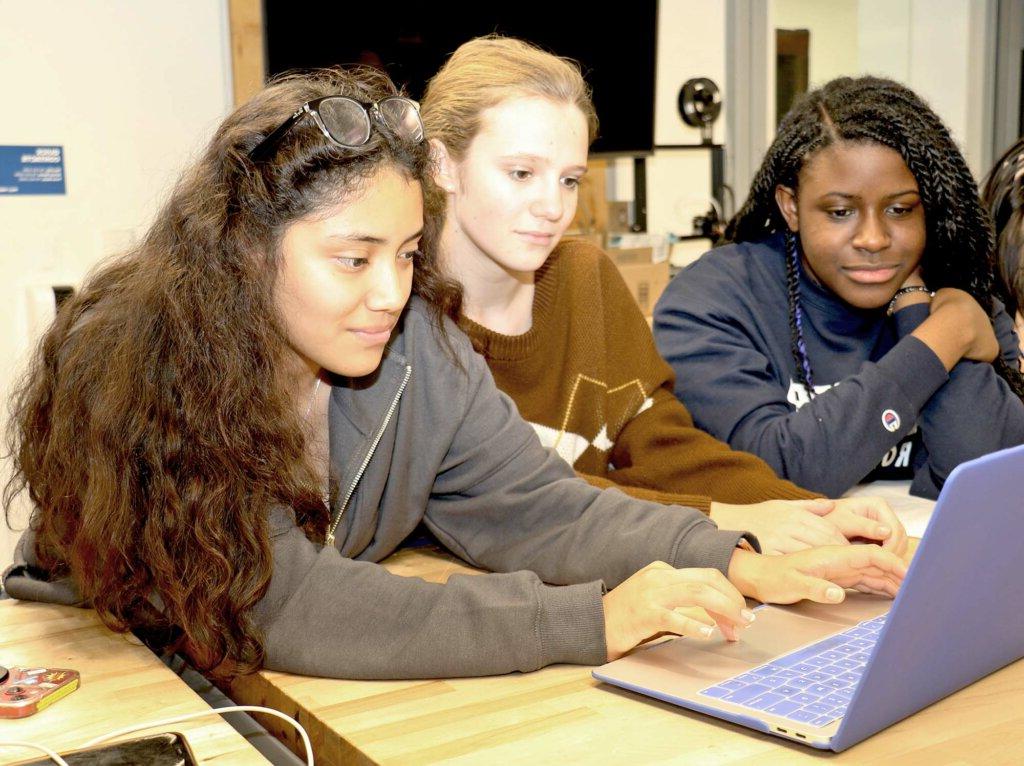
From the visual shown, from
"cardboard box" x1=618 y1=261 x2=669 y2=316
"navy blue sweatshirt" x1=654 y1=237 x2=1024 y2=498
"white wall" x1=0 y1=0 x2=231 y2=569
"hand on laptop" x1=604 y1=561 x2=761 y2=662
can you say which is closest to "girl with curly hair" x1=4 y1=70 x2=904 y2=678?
"hand on laptop" x1=604 y1=561 x2=761 y2=662

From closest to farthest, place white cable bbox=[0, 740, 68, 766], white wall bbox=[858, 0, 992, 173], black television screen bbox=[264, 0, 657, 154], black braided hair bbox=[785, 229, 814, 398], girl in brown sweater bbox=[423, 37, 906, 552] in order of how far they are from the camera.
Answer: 1. white cable bbox=[0, 740, 68, 766]
2. girl in brown sweater bbox=[423, 37, 906, 552]
3. black braided hair bbox=[785, 229, 814, 398]
4. black television screen bbox=[264, 0, 657, 154]
5. white wall bbox=[858, 0, 992, 173]

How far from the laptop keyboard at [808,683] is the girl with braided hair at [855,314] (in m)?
0.66

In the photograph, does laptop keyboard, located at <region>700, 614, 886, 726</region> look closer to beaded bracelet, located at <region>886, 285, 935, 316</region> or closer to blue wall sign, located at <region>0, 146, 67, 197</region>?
beaded bracelet, located at <region>886, 285, 935, 316</region>

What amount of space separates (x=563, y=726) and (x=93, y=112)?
2366 millimetres

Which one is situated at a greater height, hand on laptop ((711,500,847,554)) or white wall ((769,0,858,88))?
white wall ((769,0,858,88))

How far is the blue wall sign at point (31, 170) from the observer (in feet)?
8.43

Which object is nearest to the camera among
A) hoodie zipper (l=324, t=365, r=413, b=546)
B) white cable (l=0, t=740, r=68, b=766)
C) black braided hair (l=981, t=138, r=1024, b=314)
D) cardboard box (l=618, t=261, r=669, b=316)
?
white cable (l=0, t=740, r=68, b=766)

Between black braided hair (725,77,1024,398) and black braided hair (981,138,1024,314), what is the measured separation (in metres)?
0.09

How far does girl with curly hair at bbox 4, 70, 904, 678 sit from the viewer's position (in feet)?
3.00

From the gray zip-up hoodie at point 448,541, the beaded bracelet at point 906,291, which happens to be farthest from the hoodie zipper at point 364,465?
the beaded bracelet at point 906,291

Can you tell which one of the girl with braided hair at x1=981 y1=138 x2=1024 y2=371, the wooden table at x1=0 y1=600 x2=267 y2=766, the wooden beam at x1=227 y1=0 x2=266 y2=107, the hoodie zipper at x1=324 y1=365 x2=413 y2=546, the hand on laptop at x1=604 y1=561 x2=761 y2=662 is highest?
the wooden beam at x1=227 y1=0 x2=266 y2=107

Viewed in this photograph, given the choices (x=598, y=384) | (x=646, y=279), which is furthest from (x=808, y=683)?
(x=646, y=279)

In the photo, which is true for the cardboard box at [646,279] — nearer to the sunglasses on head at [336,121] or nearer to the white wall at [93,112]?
the white wall at [93,112]

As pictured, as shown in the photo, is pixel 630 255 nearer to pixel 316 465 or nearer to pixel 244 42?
pixel 244 42
